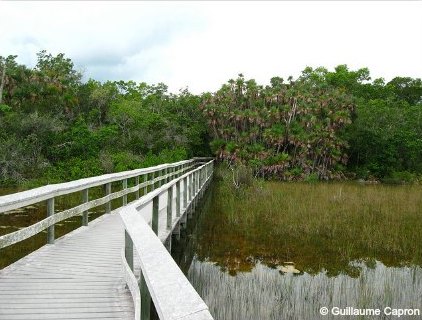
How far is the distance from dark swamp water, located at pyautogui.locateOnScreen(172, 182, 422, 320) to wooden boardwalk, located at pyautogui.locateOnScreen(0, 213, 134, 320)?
211 centimetres

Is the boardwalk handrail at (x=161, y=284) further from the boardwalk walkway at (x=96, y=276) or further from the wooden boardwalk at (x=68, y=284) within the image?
the wooden boardwalk at (x=68, y=284)

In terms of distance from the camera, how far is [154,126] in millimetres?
33812

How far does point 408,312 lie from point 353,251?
3216 millimetres

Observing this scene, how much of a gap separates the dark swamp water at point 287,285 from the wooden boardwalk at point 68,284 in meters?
2.11

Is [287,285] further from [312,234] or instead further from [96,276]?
[312,234]

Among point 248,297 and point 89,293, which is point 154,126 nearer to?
point 248,297

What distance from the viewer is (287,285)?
7.69m

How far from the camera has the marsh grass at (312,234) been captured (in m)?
9.34

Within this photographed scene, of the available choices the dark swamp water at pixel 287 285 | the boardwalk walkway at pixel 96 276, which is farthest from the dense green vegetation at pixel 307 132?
the boardwalk walkway at pixel 96 276

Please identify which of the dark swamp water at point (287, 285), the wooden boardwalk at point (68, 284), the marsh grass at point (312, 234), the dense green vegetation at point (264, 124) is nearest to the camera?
the wooden boardwalk at point (68, 284)

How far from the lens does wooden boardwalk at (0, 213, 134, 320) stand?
3.85m

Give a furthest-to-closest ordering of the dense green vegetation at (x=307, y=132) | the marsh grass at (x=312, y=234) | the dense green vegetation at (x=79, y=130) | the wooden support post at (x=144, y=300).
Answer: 1. the dense green vegetation at (x=307, y=132)
2. the dense green vegetation at (x=79, y=130)
3. the marsh grass at (x=312, y=234)
4. the wooden support post at (x=144, y=300)

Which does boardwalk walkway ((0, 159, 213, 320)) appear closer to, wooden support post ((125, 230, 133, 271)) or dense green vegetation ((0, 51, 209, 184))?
wooden support post ((125, 230, 133, 271))

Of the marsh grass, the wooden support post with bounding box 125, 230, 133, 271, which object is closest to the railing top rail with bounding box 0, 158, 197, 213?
the wooden support post with bounding box 125, 230, 133, 271
